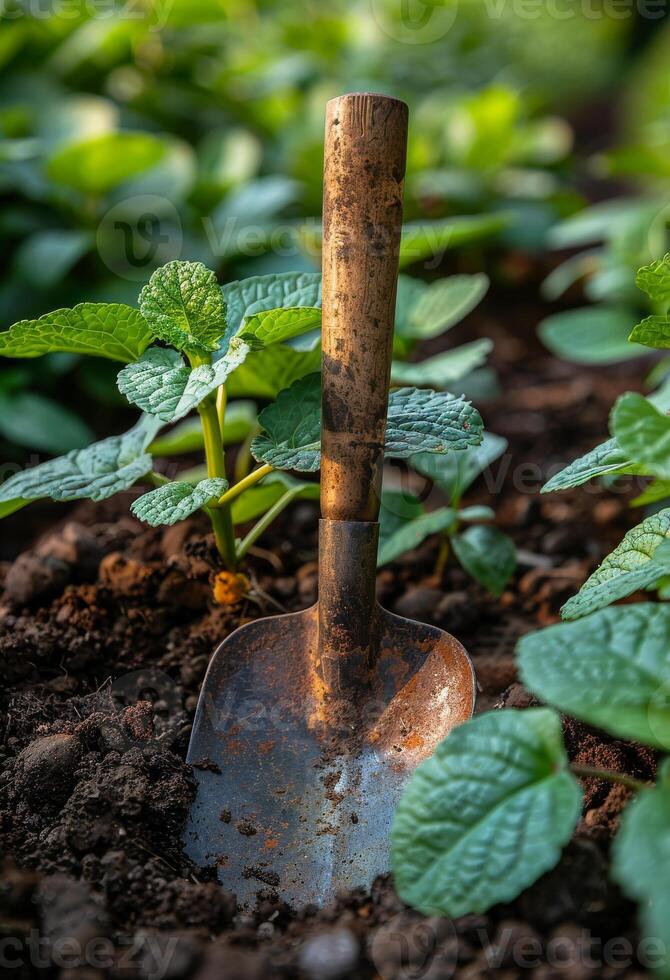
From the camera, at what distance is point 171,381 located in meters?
1.02

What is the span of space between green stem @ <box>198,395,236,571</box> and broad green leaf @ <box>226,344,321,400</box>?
0.10 meters

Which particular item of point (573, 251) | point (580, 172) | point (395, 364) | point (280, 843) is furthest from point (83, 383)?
point (580, 172)

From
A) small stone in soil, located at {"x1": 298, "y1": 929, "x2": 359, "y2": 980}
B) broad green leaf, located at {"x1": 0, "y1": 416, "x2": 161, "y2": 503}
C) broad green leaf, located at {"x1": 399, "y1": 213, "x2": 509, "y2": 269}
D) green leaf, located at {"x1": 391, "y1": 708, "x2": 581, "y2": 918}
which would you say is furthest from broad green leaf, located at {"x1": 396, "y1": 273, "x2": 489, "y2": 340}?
small stone in soil, located at {"x1": 298, "y1": 929, "x2": 359, "y2": 980}

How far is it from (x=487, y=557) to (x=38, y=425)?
1086 millimetres

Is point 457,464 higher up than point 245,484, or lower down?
lower down

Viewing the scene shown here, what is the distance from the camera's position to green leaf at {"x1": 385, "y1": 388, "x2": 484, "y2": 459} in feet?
3.44

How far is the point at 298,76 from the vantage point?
295cm

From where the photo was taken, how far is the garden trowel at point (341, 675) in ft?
3.26

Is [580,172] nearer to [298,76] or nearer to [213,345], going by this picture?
[298,76]

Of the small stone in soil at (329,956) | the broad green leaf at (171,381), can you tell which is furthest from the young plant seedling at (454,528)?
the small stone in soil at (329,956)

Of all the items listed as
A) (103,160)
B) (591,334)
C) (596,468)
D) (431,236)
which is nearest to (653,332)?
(596,468)

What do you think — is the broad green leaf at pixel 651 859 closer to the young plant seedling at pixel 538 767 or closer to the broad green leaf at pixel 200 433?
the young plant seedling at pixel 538 767

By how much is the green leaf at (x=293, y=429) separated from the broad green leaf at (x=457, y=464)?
350 mm

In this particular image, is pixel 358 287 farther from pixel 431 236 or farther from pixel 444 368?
pixel 431 236
